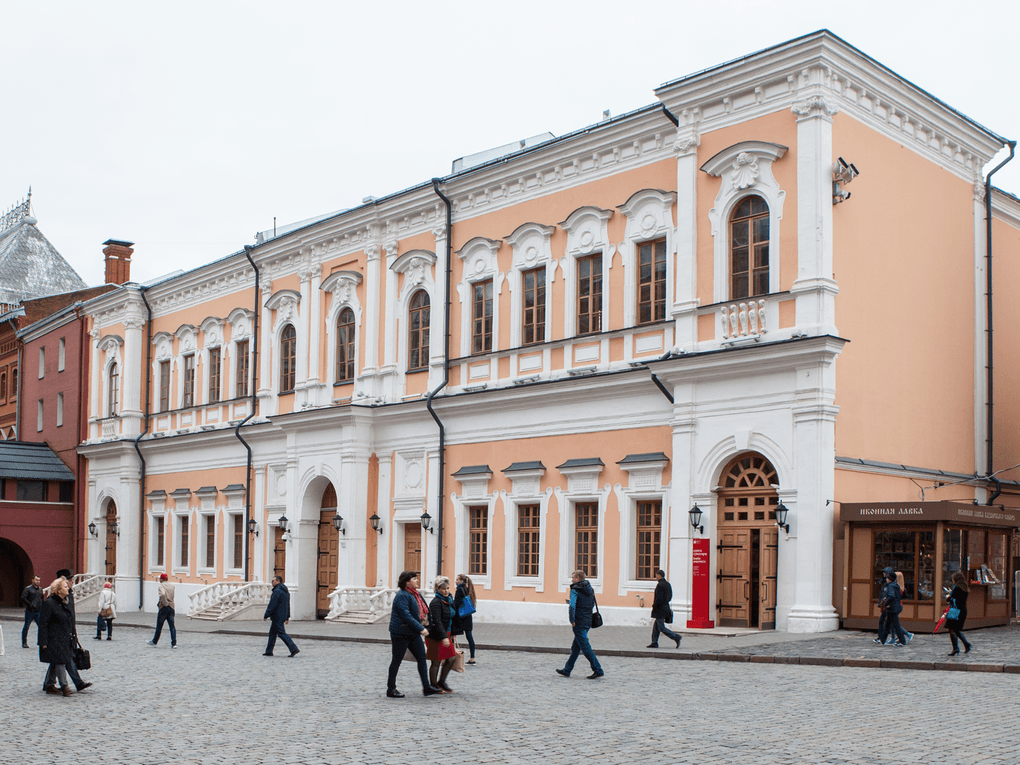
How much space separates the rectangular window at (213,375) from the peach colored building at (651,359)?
260 centimetres

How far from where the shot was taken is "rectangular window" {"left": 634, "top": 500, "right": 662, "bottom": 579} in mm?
24078

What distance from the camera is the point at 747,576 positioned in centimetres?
2223

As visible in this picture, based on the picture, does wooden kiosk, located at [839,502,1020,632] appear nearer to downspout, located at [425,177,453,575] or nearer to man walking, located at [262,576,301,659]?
man walking, located at [262,576,301,659]

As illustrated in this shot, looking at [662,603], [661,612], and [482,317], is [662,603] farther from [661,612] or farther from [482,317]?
[482,317]

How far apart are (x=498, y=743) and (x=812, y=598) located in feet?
38.0

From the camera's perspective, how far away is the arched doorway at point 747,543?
71.9ft

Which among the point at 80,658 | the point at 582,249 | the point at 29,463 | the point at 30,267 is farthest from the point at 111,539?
the point at 80,658

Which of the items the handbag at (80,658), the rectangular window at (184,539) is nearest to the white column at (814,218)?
the handbag at (80,658)

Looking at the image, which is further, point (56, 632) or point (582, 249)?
point (582, 249)

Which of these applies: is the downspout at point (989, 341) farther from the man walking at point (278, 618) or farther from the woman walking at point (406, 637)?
the woman walking at point (406, 637)

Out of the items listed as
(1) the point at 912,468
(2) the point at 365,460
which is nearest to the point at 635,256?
(1) the point at 912,468

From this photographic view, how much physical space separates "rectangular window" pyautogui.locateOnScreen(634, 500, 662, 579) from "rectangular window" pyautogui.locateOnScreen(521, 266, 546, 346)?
4.81m

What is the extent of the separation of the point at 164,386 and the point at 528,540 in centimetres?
1880

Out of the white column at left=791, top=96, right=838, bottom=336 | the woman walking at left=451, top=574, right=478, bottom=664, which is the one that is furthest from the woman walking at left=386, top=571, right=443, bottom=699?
the white column at left=791, top=96, right=838, bottom=336
